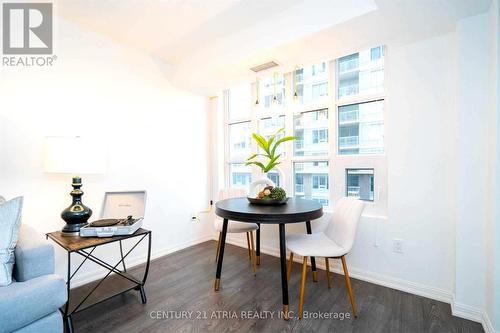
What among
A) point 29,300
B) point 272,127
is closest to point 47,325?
point 29,300

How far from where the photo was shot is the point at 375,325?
5.25 feet

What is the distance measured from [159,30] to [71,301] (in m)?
2.59

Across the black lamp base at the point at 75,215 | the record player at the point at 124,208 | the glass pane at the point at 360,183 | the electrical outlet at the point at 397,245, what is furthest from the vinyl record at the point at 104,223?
the electrical outlet at the point at 397,245

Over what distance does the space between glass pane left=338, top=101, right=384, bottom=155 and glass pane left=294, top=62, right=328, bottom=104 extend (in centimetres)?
33

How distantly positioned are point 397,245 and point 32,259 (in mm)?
2716

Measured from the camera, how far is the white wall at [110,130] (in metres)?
1.92

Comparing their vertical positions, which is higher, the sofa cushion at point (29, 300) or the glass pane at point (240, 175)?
the glass pane at point (240, 175)

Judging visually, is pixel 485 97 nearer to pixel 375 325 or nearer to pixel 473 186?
pixel 473 186

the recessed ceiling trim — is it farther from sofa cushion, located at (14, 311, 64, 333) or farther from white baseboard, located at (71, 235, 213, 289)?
sofa cushion, located at (14, 311, 64, 333)

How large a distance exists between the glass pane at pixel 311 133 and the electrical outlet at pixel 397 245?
109cm

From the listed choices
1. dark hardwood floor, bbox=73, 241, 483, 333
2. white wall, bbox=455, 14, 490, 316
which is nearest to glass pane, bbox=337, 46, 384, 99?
white wall, bbox=455, 14, 490, 316

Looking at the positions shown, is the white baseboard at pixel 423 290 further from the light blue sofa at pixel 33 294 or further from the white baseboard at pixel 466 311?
the light blue sofa at pixel 33 294

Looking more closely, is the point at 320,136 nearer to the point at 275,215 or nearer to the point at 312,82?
the point at 312,82

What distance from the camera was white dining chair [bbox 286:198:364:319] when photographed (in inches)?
66.6
